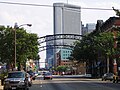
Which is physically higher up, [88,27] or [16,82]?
[88,27]

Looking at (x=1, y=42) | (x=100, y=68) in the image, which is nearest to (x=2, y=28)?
(x=1, y=42)

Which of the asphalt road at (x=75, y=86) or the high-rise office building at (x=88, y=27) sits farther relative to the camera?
the high-rise office building at (x=88, y=27)

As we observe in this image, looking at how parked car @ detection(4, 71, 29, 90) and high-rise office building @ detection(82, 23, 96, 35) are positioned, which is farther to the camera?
high-rise office building @ detection(82, 23, 96, 35)

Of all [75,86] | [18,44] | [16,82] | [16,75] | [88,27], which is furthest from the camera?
[88,27]

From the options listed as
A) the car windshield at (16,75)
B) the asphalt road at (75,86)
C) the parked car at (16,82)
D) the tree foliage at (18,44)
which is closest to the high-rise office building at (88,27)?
the tree foliage at (18,44)

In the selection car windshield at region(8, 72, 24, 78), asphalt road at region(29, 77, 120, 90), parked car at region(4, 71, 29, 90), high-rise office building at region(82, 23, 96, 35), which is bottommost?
asphalt road at region(29, 77, 120, 90)

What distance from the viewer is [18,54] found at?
6650 centimetres

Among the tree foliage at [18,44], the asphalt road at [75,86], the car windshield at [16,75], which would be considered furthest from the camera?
the tree foliage at [18,44]

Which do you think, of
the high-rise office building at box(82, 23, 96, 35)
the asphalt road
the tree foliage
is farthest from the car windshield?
the high-rise office building at box(82, 23, 96, 35)

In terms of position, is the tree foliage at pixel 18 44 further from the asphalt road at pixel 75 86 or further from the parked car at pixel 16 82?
the parked car at pixel 16 82

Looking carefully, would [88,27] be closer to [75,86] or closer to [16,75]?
[75,86]

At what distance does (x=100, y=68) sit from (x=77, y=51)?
37.2 feet

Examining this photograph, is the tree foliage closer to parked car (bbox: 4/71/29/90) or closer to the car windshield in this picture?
the car windshield

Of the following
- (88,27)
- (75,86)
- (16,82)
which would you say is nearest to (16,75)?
(16,82)
